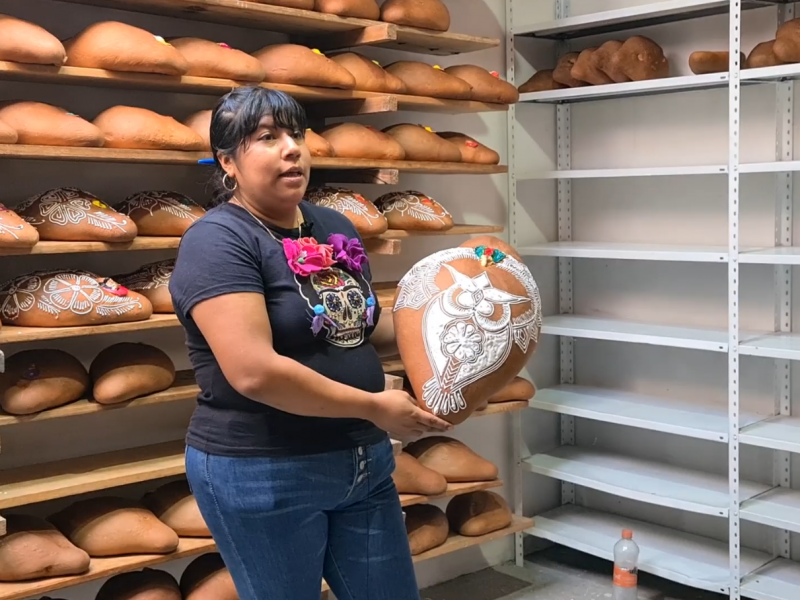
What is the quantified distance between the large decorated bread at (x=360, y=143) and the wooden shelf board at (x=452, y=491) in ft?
3.45

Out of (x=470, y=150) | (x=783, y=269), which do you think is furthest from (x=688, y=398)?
(x=470, y=150)

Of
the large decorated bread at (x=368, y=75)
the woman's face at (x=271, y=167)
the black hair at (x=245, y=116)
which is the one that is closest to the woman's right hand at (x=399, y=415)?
the woman's face at (x=271, y=167)

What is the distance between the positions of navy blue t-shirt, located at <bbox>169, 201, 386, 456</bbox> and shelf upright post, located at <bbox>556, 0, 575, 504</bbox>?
88.3 inches

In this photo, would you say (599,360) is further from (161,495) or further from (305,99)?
(161,495)

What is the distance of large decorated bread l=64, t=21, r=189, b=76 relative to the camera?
2.22 m

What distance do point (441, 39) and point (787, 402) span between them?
66.0 inches

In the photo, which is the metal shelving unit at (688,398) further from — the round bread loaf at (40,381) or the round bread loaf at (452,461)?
the round bread loaf at (40,381)

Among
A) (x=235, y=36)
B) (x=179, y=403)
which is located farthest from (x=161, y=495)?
(x=235, y=36)

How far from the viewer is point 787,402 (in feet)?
10.3

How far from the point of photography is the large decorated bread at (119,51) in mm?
2221

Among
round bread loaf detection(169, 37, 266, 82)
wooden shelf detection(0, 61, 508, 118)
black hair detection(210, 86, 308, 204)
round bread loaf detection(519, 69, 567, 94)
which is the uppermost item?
round bread loaf detection(519, 69, 567, 94)

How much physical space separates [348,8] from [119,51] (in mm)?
740

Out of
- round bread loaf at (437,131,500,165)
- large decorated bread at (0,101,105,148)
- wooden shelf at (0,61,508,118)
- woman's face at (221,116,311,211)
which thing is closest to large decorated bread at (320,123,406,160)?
wooden shelf at (0,61,508,118)

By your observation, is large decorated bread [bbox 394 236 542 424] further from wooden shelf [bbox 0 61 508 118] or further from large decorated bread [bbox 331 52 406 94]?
large decorated bread [bbox 331 52 406 94]
